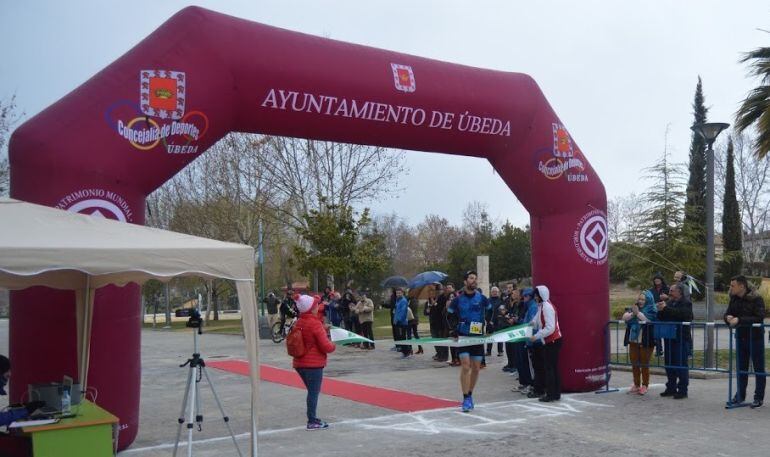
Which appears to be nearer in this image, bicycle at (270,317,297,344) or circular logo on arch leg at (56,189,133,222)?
circular logo on arch leg at (56,189,133,222)

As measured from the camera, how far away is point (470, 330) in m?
10.1

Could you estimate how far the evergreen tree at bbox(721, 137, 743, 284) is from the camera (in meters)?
40.5

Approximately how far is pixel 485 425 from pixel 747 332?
396cm

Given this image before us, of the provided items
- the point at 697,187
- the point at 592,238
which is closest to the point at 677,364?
the point at 592,238

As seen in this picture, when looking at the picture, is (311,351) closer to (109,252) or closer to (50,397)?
(50,397)

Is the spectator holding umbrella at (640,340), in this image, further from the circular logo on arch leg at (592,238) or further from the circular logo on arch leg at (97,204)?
the circular logo on arch leg at (97,204)

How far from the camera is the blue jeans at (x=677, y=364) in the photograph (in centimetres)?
1058

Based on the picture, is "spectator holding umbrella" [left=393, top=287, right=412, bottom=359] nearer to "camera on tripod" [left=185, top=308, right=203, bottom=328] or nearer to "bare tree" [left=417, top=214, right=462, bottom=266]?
"camera on tripod" [left=185, top=308, right=203, bottom=328]

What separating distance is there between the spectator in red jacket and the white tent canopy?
90.9 inches

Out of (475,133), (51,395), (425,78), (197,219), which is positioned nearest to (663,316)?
(475,133)

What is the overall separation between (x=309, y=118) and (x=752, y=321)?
6.44 meters

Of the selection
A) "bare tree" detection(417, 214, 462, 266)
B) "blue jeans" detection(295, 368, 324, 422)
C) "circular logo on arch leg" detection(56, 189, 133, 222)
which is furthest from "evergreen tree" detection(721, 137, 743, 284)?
"circular logo on arch leg" detection(56, 189, 133, 222)

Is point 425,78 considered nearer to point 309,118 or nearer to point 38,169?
point 309,118

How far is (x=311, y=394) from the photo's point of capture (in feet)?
29.2
